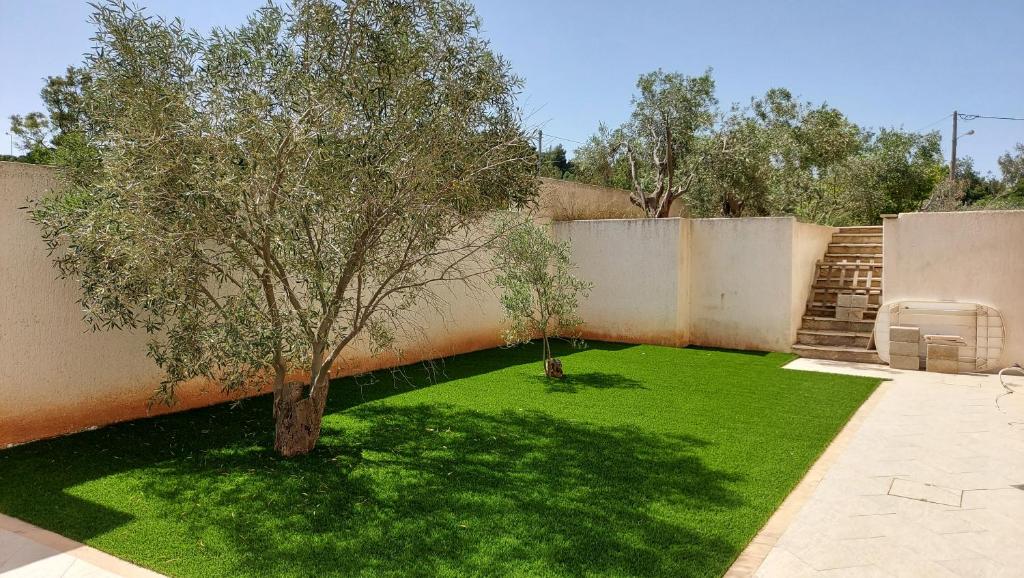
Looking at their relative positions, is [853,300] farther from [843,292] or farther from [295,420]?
[295,420]

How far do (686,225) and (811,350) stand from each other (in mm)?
3593

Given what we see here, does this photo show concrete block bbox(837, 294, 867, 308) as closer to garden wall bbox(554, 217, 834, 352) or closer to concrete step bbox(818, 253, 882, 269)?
A: garden wall bbox(554, 217, 834, 352)

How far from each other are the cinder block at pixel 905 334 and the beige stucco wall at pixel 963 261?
2.55 ft

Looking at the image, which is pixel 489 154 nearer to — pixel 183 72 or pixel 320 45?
pixel 320 45

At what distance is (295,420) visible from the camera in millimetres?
5871

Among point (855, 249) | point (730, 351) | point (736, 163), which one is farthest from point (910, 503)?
point (736, 163)

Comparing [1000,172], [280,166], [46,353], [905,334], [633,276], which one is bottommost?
[905,334]

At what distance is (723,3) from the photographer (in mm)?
13953

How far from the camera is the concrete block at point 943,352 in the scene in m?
10.3

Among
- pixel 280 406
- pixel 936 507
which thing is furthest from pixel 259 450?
pixel 936 507

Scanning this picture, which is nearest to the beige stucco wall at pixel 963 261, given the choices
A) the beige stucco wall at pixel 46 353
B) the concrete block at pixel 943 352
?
the concrete block at pixel 943 352

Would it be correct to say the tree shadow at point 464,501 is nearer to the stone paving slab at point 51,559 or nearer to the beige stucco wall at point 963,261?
the stone paving slab at point 51,559

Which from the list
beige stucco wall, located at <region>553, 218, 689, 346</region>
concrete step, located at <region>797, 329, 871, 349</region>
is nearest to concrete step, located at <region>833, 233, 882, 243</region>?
concrete step, located at <region>797, 329, 871, 349</region>

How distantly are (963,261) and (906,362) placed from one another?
6.86ft
